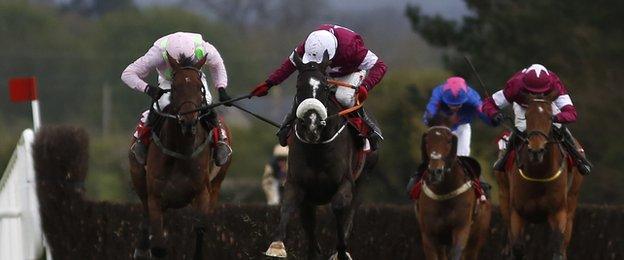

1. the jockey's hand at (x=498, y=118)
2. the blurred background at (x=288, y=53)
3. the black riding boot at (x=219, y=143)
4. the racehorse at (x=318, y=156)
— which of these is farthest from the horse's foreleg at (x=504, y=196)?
the black riding boot at (x=219, y=143)

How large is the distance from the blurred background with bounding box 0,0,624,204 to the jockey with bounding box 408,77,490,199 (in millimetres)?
426

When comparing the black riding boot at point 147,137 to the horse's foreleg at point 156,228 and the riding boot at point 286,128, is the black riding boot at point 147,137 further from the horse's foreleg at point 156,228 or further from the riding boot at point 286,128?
the riding boot at point 286,128

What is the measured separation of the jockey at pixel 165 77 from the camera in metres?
13.1

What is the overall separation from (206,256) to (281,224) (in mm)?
3029

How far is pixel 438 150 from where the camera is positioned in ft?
40.8

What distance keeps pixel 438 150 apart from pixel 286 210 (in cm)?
120

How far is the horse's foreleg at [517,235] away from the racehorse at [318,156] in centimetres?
155

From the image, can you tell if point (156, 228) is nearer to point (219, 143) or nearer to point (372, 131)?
point (219, 143)

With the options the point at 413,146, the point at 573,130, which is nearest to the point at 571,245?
the point at 573,130

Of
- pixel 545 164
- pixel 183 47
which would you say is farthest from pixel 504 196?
pixel 183 47

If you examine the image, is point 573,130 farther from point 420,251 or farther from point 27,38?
point 27,38

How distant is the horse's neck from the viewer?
13.3m

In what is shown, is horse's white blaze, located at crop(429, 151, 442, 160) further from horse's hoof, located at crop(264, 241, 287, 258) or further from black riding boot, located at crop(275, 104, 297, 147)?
horse's hoof, located at crop(264, 241, 287, 258)

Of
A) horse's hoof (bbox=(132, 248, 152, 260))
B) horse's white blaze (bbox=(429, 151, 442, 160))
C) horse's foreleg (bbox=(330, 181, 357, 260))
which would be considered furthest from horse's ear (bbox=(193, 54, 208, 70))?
horse's white blaze (bbox=(429, 151, 442, 160))
